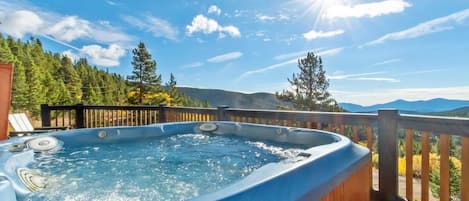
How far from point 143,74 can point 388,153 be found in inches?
828

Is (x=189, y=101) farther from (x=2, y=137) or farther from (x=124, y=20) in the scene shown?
(x=2, y=137)

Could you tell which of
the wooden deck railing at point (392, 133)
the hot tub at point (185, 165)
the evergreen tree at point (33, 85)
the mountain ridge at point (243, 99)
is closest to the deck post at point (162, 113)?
the wooden deck railing at point (392, 133)

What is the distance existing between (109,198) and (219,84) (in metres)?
22.6

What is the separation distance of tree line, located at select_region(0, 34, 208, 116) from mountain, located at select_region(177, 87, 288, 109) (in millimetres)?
919

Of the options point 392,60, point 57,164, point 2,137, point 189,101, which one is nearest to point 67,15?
point 2,137

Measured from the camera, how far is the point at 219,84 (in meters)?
24.2

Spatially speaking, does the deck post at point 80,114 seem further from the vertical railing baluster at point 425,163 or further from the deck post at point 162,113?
the vertical railing baluster at point 425,163

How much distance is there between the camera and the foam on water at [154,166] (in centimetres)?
179

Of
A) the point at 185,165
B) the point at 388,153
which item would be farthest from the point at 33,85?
the point at 388,153

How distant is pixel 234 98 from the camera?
26094mm

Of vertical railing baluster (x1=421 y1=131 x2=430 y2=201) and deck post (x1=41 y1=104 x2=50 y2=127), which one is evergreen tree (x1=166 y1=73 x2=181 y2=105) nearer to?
deck post (x1=41 y1=104 x2=50 y2=127)

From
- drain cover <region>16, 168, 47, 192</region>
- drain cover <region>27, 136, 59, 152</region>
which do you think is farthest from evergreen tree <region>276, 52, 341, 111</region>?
drain cover <region>16, 168, 47, 192</region>

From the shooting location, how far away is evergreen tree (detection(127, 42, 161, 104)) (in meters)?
21.1

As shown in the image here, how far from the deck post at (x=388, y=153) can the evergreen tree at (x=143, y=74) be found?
65.2 ft
